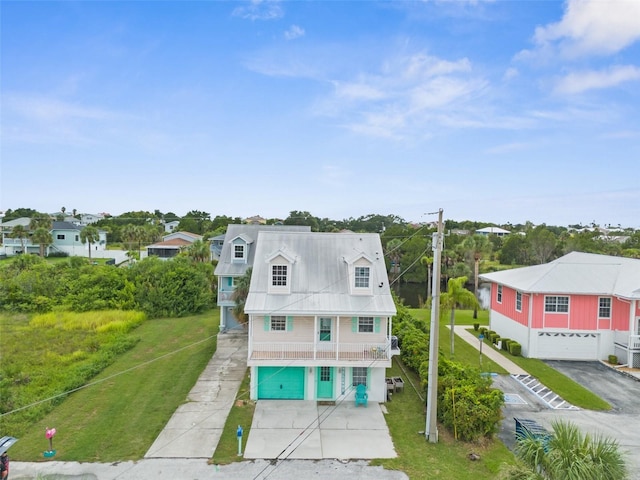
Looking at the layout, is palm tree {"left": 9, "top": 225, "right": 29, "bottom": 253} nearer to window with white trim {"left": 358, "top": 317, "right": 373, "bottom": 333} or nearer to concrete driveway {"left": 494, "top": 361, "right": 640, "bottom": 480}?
window with white trim {"left": 358, "top": 317, "right": 373, "bottom": 333}

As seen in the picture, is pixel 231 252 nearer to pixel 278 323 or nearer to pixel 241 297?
pixel 241 297

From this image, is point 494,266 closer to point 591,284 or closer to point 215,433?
point 591,284

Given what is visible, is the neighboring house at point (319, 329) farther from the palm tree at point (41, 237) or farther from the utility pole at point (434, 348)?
the palm tree at point (41, 237)

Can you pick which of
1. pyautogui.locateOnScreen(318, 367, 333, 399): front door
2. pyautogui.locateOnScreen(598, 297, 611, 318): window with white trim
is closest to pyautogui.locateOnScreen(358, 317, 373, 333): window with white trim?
pyautogui.locateOnScreen(318, 367, 333, 399): front door

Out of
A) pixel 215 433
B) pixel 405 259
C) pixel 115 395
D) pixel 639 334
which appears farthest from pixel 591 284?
pixel 405 259

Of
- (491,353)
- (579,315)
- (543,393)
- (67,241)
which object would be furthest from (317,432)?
(67,241)

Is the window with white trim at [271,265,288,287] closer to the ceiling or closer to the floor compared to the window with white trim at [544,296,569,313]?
closer to the ceiling
